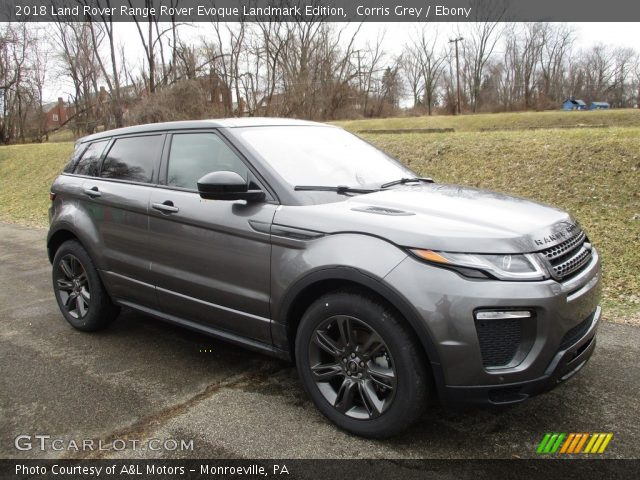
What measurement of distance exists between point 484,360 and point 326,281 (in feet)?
2.96

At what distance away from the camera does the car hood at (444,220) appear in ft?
8.28

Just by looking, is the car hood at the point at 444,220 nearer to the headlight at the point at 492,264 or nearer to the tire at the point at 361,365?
the headlight at the point at 492,264

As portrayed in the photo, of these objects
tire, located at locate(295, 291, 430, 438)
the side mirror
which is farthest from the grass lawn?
the side mirror

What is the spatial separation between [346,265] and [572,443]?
1.51 metres

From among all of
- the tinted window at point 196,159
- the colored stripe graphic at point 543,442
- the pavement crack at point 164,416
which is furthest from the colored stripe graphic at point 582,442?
the tinted window at point 196,159

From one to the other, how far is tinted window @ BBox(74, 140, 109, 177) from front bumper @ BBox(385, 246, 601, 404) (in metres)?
3.11

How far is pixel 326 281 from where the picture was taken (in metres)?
2.84

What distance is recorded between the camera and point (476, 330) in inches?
94.9

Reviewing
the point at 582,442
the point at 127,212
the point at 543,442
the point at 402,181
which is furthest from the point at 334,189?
the point at 582,442

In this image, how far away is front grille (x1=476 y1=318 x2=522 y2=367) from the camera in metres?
2.42

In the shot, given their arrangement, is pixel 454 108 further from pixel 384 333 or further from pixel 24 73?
pixel 384 333

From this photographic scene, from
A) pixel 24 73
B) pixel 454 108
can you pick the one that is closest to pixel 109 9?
pixel 24 73

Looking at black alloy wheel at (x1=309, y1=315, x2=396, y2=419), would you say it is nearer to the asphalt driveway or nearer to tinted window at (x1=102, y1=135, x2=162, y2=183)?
the asphalt driveway

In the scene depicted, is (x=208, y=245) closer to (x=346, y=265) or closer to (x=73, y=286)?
(x=346, y=265)
